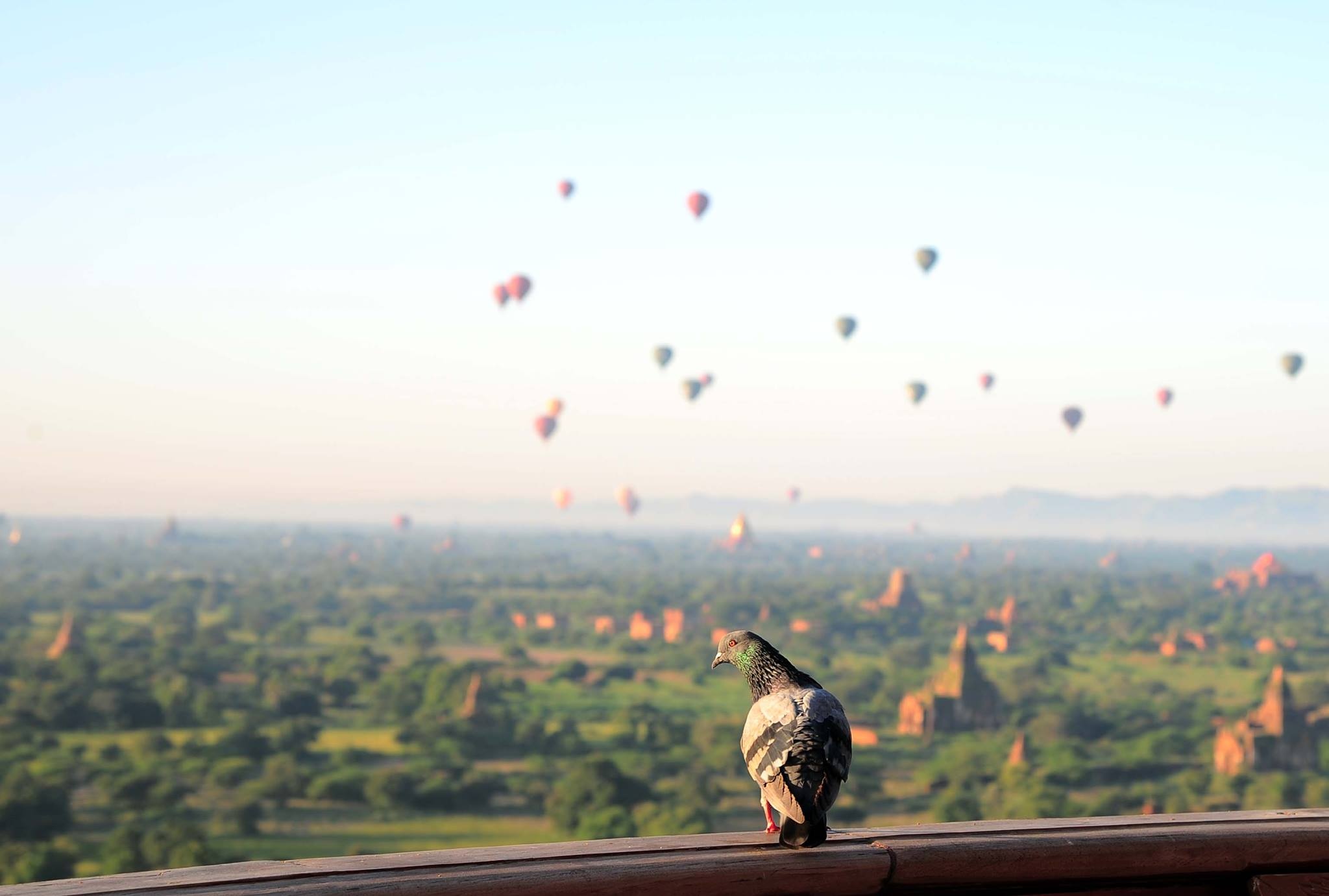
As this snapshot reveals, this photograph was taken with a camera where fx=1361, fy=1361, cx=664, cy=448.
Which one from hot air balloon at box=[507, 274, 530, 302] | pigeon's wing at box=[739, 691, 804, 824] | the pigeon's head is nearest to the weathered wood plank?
pigeon's wing at box=[739, 691, 804, 824]

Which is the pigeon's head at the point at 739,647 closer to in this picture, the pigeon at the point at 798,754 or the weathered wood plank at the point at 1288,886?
the pigeon at the point at 798,754

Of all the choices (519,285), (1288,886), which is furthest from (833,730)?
(519,285)

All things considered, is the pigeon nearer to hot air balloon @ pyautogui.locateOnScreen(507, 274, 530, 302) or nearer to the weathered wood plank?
the weathered wood plank

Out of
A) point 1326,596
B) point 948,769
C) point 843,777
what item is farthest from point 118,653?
point 1326,596

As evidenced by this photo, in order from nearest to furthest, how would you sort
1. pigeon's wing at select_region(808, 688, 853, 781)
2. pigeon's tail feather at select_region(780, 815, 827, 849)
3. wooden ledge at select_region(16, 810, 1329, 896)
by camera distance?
wooden ledge at select_region(16, 810, 1329, 896)
pigeon's tail feather at select_region(780, 815, 827, 849)
pigeon's wing at select_region(808, 688, 853, 781)

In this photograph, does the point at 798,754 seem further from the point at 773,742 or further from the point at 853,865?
the point at 853,865
